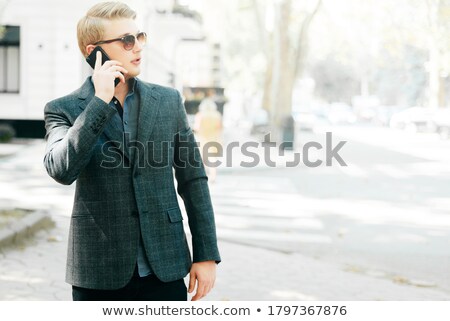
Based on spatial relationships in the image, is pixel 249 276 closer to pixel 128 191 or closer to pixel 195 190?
pixel 195 190

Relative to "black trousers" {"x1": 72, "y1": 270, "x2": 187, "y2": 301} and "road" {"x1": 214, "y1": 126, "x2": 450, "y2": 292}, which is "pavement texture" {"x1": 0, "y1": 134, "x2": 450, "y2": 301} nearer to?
"road" {"x1": 214, "y1": 126, "x2": 450, "y2": 292}

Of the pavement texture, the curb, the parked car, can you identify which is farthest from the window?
the parked car

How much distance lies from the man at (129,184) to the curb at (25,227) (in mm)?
4716

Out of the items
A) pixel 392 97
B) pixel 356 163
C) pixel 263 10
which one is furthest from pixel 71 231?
pixel 263 10

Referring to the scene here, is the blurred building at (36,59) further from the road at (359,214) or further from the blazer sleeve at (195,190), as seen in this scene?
the blazer sleeve at (195,190)

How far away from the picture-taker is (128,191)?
8.28 ft

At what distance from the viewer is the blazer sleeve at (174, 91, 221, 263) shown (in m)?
2.62

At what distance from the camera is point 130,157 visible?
251cm

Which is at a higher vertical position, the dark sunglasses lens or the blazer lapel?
the dark sunglasses lens

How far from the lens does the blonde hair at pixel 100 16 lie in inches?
97.6

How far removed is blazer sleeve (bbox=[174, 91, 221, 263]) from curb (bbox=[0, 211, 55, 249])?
4753 mm

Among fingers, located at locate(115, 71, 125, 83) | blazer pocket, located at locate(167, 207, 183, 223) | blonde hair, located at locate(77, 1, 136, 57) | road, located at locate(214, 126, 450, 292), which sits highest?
blonde hair, located at locate(77, 1, 136, 57)

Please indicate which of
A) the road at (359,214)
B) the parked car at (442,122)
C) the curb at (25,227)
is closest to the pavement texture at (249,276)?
the curb at (25,227)
